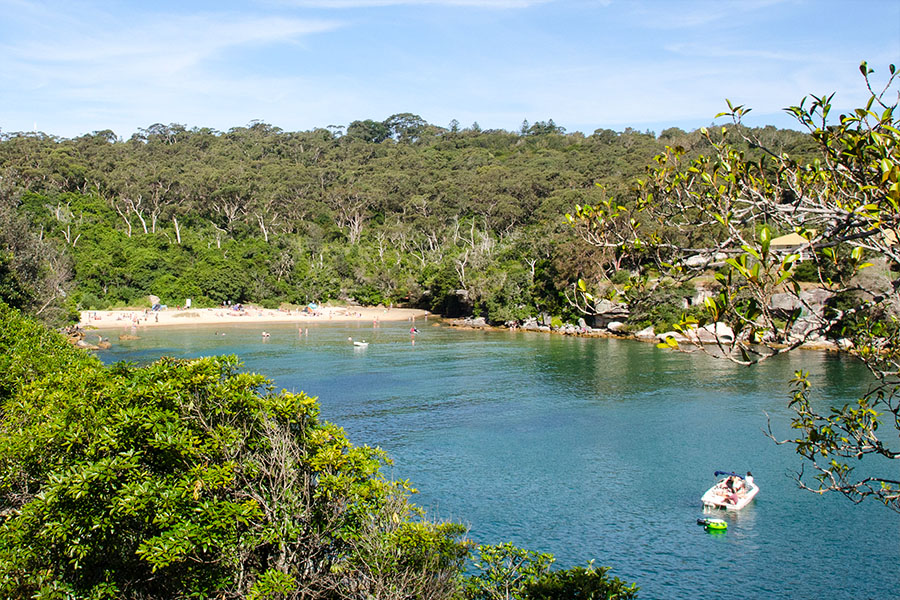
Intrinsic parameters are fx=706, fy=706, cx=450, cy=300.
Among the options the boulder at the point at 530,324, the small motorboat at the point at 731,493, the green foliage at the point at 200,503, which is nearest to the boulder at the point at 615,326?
the boulder at the point at 530,324

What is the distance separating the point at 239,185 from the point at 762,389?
70.9m

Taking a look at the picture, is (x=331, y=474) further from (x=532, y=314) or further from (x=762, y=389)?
(x=532, y=314)

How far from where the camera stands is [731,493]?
19625mm

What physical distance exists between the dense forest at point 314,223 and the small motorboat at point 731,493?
108ft

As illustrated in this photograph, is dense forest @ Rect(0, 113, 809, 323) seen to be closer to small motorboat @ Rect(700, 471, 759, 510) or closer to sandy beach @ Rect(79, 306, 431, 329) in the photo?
sandy beach @ Rect(79, 306, 431, 329)

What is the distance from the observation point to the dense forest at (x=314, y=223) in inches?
2611

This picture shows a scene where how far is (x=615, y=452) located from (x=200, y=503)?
1885cm

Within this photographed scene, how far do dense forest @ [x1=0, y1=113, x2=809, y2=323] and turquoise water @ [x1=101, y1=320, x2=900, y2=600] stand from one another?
50.0 ft

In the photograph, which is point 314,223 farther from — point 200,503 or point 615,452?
point 200,503

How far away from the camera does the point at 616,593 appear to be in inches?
353

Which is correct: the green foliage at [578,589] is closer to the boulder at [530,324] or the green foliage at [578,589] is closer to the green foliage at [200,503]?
the green foliage at [200,503]

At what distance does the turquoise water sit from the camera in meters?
16.7

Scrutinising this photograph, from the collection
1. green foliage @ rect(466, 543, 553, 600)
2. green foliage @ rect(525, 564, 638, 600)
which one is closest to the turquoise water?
green foliage @ rect(466, 543, 553, 600)

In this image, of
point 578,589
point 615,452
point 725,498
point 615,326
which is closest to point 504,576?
point 578,589
